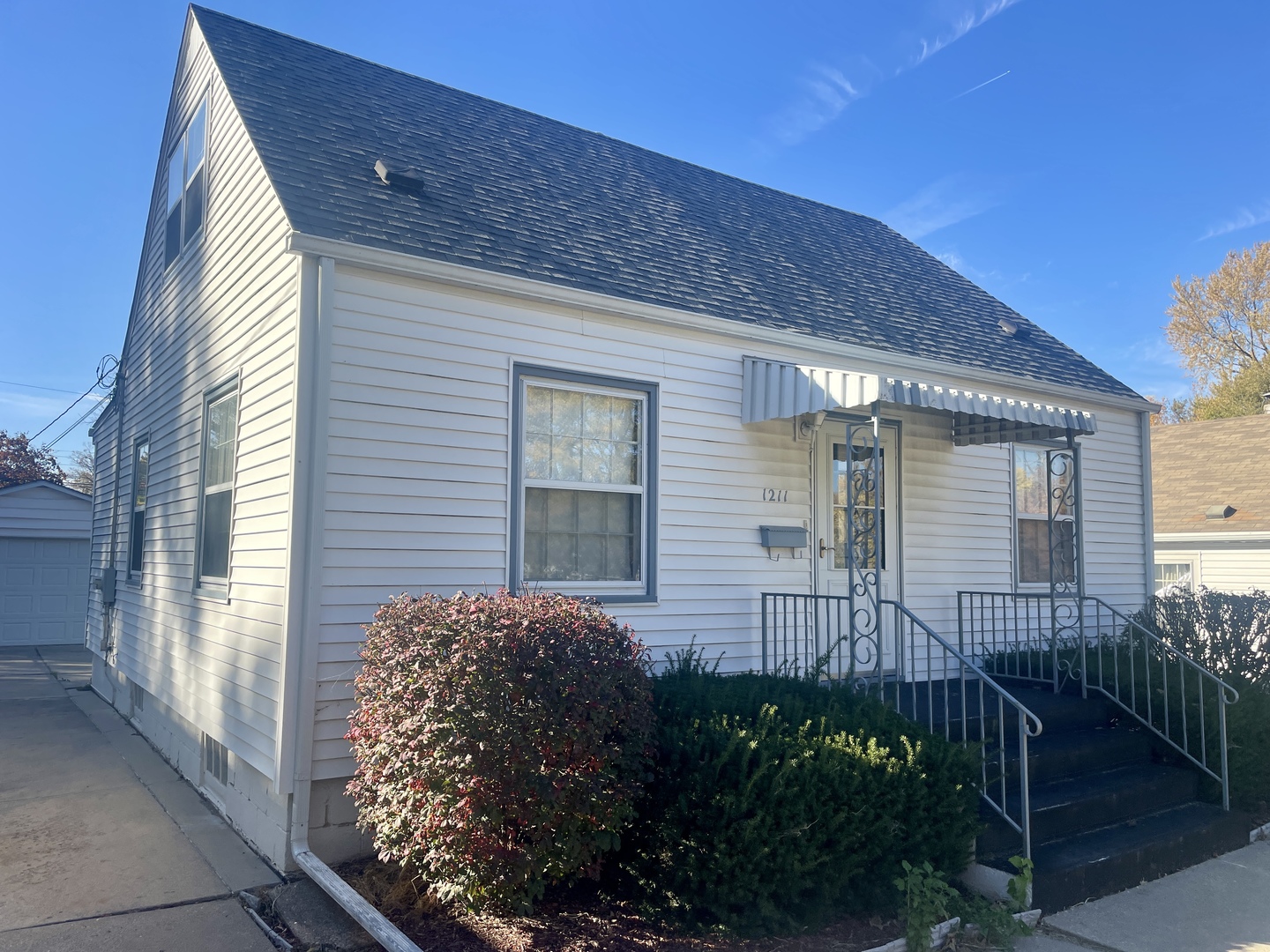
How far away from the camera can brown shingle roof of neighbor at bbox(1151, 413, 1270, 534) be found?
16.7 meters

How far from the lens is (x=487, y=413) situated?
5629 mm

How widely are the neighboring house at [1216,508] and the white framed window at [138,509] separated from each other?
15.9 metres

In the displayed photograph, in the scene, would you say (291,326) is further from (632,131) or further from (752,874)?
(632,131)

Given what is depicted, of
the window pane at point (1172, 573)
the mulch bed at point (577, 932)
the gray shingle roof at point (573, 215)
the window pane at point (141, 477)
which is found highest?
the gray shingle roof at point (573, 215)

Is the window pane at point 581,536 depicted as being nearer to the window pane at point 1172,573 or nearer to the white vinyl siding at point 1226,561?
the white vinyl siding at point 1226,561

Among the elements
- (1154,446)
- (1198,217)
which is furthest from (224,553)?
(1198,217)

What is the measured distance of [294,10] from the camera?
10.9 metres

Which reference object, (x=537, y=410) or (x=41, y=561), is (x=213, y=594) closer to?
(x=537, y=410)

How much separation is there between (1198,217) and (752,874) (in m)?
32.3

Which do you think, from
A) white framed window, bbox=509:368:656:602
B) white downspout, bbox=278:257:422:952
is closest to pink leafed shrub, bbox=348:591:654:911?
white downspout, bbox=278:257:422:952

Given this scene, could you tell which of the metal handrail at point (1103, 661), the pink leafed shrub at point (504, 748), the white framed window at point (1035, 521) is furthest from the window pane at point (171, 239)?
the white framed window at point (1035, 521)

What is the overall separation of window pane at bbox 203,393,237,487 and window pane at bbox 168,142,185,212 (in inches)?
121

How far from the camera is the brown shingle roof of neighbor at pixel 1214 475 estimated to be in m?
16.7

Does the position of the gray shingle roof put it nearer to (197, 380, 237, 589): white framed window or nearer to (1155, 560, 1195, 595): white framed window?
(197, 380, 237, 589): white framed window
